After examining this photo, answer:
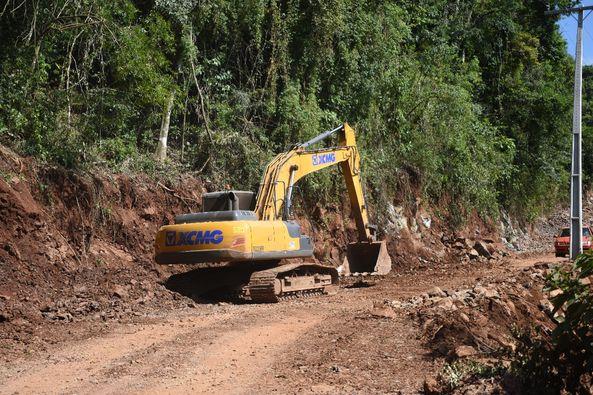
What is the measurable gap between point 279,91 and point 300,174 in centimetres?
689

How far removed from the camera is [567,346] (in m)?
6.10

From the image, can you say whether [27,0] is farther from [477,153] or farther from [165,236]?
[477,153]

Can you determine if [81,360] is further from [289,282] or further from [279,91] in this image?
[279,91]

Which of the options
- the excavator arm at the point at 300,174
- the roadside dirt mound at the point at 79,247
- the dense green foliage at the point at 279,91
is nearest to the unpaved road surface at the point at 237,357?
the roadside dirt mound at the point at 79,247

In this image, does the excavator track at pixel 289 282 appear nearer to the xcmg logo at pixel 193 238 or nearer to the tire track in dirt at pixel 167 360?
the xcmg logo at pixel 193 238

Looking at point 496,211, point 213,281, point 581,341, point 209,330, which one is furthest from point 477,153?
point 581,341

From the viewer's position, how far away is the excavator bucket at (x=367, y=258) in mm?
17969

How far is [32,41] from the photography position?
1584cm

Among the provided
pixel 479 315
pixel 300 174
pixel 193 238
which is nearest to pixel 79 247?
pixel 193 238

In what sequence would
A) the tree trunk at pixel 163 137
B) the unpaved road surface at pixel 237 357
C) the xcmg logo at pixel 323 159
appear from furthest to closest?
the tree trunk at pixel 163 137 → the xcmg logo at pixel 323 159 → the unpaved road surface at pixel 237 357

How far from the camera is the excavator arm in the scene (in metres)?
15.5

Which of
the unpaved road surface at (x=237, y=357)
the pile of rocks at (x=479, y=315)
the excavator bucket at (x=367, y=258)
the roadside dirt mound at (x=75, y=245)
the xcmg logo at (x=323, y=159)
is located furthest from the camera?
the excavator bucket at (x=367, y=258)

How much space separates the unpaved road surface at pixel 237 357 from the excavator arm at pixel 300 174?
3141 mm

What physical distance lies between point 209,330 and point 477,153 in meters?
24.0
